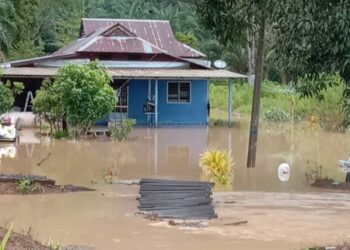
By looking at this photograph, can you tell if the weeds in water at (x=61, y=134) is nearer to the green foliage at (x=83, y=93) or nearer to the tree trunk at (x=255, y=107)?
the green foliage at (x=83, y=93)

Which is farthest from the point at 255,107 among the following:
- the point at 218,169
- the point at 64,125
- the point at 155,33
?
the point at 155,33

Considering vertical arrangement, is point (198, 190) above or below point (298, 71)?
below

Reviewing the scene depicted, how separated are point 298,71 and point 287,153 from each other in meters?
16.7

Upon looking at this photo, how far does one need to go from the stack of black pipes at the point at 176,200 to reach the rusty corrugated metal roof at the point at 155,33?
23490 mm

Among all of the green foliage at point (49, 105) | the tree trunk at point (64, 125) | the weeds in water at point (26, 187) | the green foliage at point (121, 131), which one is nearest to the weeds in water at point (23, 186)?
the weeds in water at point (26, 187)

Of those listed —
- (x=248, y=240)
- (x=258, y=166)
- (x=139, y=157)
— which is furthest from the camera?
(x=139, y=157)

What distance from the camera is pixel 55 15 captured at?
55562 mm

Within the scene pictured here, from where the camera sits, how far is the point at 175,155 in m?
21.9

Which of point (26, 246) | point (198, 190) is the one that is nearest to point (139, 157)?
point (198, 190)

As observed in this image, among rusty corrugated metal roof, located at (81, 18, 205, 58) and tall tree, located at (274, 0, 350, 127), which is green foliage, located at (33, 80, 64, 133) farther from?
tall tree, located at (274, 0, 350, 127)

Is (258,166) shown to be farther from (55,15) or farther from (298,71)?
(55,15)

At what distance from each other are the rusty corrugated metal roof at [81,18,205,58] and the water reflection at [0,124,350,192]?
6.58 meters

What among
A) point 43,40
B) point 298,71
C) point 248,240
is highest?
point 43,40

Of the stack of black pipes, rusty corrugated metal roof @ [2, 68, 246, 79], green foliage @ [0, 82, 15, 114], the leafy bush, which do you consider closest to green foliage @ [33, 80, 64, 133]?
green foliage @ [0, 82, 15, 114]
